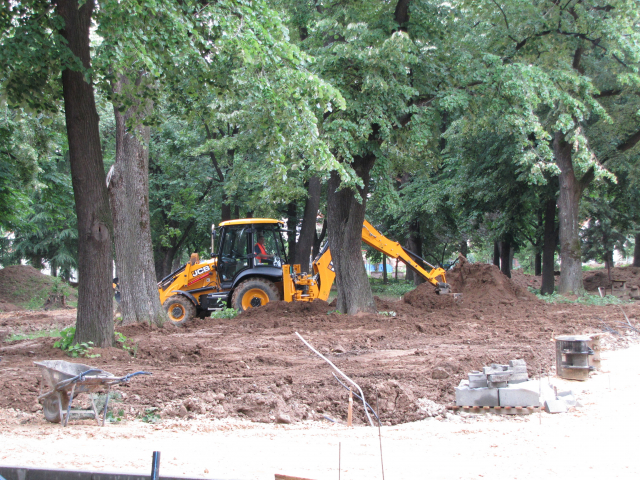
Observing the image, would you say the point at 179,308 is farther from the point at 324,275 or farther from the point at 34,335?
the point at 324,275

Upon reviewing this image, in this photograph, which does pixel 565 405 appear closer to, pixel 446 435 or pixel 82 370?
pixel 446 435

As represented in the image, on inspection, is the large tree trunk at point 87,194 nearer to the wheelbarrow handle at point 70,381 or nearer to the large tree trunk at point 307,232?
the wheelbarrow handle at point 70,381

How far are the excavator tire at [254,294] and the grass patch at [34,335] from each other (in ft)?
15.4

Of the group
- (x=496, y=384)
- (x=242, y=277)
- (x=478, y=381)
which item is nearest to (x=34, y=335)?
(x=242, y=277)

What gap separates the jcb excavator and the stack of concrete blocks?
31.9 feet

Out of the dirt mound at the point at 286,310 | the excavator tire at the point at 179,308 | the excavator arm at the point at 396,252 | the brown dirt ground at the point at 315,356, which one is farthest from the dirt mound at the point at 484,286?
the excavator tire at the point at 179,308

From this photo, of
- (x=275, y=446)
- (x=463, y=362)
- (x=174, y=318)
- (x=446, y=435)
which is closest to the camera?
(x=275, y=446)

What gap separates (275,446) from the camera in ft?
18.0

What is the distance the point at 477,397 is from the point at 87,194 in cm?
696

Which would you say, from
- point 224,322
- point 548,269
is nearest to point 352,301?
point 224,322

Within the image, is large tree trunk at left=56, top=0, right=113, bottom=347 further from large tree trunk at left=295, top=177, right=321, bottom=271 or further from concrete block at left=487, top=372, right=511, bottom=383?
large tree trunk at left=295, top=177, right=321, bottom=271

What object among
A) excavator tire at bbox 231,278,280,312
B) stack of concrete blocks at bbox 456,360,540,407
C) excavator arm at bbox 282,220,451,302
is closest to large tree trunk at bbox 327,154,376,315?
excavator arm at bbox 282,220,451,302

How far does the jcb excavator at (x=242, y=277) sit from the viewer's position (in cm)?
1638

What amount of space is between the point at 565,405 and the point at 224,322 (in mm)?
9694
